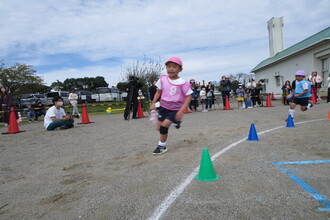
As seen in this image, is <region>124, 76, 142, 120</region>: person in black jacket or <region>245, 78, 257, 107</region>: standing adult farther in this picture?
<region>245, 78, 257, 107</region>: standing adult

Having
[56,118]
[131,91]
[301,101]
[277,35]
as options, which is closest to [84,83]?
→ [277,35]

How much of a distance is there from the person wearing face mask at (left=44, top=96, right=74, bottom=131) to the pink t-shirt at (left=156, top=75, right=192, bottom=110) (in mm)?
5863

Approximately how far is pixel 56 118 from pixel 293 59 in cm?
2342

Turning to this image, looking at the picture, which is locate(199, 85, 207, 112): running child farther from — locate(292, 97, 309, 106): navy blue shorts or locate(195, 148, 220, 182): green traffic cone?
locate(195, 148, 220, 182): green traffic cone

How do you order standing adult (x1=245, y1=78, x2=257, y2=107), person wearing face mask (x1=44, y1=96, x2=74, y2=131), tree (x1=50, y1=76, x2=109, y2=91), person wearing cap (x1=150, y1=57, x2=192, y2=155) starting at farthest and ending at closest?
1. tree (x1=50, y1=76, x2=109, y2=91)
2. standing adult (x1=245, y1=78, x2=257, y2=107)
3. person wearing face mask (x1=44, y1=96, x2=74, y2=131)
4. person wearing cap (x1=150, y1=57, x2=192, y2=155)

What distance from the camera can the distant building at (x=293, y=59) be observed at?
1934 centimetres

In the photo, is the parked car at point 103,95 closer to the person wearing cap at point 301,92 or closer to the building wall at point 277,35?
the building wall at point 277,35

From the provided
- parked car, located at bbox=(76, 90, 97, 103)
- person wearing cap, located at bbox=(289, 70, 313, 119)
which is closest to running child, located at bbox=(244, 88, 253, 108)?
person wearing cap, located at bbox=(289, 70, 313, 119)

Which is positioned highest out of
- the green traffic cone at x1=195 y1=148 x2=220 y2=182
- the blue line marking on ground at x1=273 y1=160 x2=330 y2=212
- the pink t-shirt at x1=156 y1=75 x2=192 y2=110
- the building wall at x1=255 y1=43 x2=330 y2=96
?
the building wall at x1=255 y1=43 x2=330 y2=96

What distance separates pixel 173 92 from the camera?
182 inches

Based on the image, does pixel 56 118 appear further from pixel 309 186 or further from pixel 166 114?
pixel 309 186

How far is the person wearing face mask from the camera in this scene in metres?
9.14

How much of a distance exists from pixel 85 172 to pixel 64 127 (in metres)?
6.61

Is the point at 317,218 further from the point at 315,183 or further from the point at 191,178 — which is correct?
the point at 191,178
